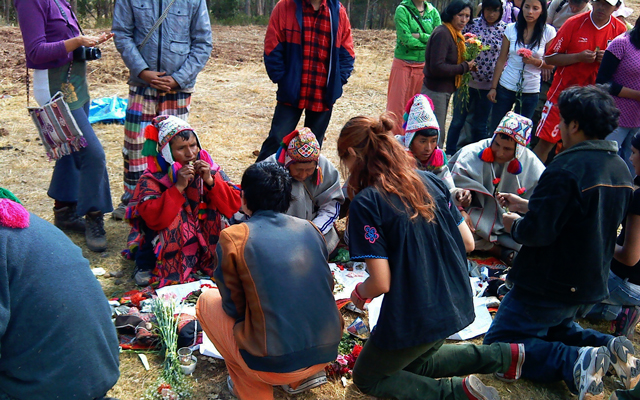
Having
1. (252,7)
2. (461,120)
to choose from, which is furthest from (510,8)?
(252,7)

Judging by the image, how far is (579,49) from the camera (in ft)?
17.2

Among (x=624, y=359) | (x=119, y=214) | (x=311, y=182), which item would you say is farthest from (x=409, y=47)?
(x=624, y=359)

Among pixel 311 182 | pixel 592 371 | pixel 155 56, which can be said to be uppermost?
pixel 155 56

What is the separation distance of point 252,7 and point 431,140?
97.0 ft

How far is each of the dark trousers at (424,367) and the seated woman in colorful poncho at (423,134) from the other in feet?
5.25

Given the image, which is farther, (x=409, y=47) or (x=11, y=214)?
(x=409, y=47)

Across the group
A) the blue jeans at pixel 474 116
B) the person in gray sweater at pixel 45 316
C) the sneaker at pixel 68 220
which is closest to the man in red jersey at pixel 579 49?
the blue jeans at pixel 474 116

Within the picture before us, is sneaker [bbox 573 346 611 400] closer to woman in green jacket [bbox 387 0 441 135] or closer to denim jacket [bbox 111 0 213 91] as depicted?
denim jacket [bbox 111 0 213 91]

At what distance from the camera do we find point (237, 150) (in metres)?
6.81

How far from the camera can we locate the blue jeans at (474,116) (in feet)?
20.7

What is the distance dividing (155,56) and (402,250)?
3.10 meters

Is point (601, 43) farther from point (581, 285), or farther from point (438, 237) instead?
point (438, 237)

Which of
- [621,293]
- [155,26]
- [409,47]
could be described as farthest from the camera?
[409,47]

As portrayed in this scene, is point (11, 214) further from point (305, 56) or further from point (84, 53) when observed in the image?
point (305, 56)
